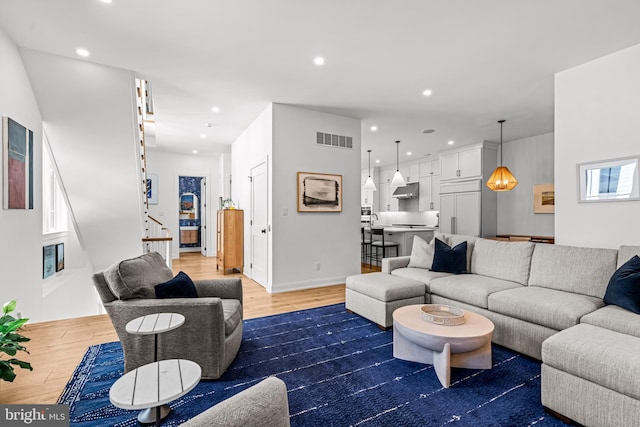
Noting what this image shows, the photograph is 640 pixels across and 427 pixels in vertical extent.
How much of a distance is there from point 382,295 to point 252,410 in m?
2.46

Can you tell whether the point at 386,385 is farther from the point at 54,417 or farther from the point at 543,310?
the point at 54,417

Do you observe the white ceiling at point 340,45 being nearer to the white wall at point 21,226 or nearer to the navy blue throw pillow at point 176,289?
the white wall at point 21,226

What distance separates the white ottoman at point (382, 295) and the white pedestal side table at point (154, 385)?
2.12 meters

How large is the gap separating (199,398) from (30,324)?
269cm

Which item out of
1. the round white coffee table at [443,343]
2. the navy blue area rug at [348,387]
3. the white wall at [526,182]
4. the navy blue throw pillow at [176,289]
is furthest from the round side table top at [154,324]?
the white wall at [526,182]

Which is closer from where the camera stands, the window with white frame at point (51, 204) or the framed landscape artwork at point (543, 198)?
the window with white frame at point (51, 204)

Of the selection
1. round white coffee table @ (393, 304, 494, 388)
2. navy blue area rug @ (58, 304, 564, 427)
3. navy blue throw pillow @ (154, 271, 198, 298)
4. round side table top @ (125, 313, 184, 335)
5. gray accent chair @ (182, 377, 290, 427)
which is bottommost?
navy blue area rug @ (58, 304, 564, 427)

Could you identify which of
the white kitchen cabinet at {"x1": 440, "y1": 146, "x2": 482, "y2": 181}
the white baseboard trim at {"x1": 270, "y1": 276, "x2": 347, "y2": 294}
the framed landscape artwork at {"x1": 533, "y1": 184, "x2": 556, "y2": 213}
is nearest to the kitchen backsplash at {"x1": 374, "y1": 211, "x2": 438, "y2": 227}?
the white kitchen cabinet at {"x1": 440, "y1": 146, "x2": 482, "y2": 181}

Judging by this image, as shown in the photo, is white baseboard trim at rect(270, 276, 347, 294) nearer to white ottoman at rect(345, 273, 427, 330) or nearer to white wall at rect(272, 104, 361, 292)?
white wall at rect(272, 104, 361, 292)

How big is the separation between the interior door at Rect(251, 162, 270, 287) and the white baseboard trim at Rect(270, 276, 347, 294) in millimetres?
286

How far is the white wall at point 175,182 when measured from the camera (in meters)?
7.95

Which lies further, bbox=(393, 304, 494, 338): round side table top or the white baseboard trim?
the white baseboard trim

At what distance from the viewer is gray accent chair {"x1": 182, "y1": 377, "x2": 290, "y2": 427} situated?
0.71 metres

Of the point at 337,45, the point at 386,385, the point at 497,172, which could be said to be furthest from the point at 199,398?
the point at 497,172
